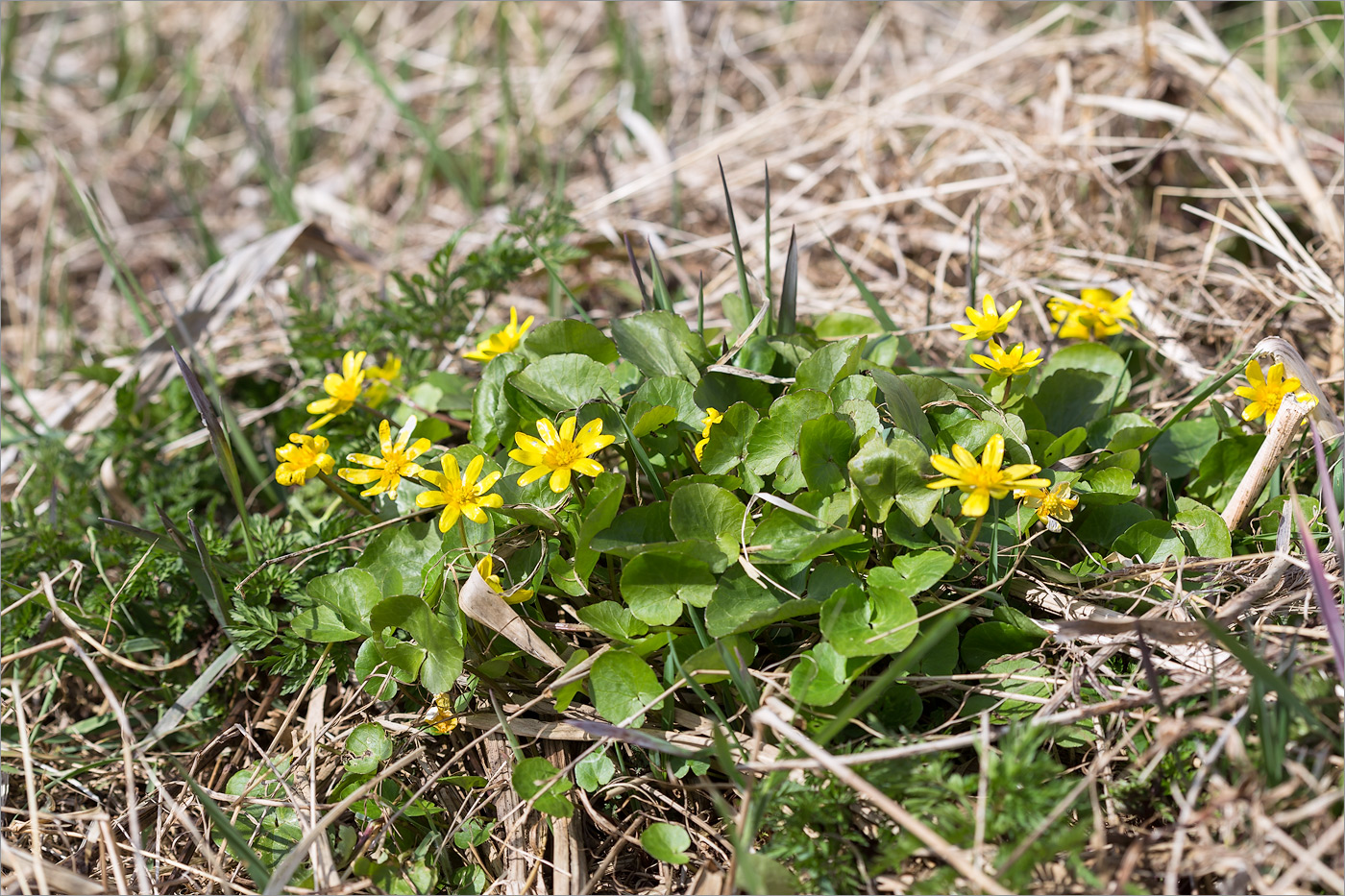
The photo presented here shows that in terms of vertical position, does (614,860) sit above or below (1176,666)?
below

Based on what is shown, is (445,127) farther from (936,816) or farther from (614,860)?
(936,816)

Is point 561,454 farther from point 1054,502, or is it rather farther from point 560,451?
point 1054,502

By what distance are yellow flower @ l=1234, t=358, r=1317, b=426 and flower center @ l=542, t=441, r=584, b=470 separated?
1176 millimetres

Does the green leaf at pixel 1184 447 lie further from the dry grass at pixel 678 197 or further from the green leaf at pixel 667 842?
the green leaf at pixel 667 842

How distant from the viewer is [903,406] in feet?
5.00

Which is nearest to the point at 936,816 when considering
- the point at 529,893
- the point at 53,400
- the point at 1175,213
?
the point at 529,893

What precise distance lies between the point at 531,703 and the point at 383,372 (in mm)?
805

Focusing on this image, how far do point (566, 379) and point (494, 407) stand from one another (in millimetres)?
173

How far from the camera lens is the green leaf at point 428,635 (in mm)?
1463

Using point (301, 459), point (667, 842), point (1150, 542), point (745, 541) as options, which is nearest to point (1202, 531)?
point (1150, 542)

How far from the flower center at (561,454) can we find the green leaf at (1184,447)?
44.4 inches

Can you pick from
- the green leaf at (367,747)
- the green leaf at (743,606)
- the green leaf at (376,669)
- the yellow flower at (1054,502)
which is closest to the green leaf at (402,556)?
the green leaf at (376,669)

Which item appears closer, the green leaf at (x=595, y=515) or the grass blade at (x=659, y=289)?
the green leaf at (x=595, y=515)

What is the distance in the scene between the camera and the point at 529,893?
4.71ft
